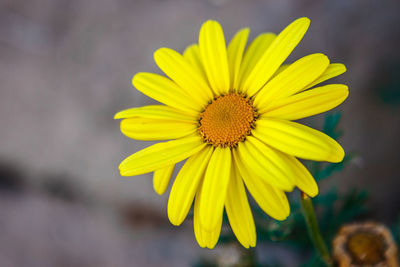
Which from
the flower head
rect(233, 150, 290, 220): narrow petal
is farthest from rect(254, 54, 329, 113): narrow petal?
the flower head

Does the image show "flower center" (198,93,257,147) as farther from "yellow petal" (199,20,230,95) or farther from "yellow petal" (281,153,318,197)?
"yellow petal" (281,153,318,197)

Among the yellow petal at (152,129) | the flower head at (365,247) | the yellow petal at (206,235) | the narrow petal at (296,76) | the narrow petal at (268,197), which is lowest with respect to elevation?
the flower head at (365,247)

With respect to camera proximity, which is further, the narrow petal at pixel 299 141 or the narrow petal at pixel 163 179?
the narrow petal at pixel 163 179

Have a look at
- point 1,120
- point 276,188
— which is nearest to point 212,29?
point 276,188

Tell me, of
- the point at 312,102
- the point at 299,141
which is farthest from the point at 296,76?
the point at 299,141

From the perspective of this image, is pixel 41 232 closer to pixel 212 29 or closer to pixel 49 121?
pixel 49 121

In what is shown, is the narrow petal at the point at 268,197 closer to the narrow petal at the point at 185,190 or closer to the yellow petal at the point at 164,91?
the narrow petal at the point at 185,190

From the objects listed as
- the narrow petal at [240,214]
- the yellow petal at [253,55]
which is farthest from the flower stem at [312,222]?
the yellow petal at [253,55]

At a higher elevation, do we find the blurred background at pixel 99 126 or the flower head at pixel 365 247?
the blurred background at pixel 99 126
